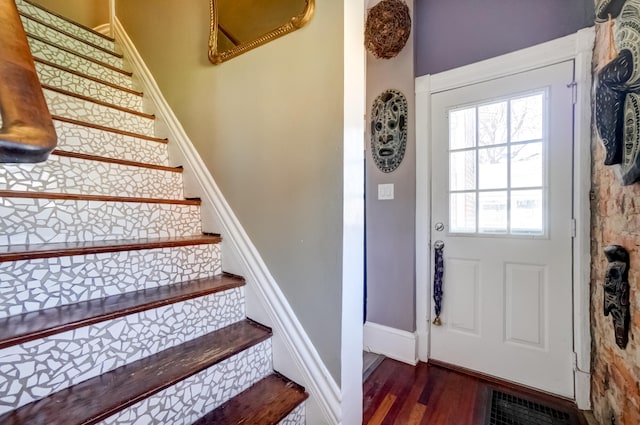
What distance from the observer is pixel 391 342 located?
6.12ft

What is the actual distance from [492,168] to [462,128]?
324 mm

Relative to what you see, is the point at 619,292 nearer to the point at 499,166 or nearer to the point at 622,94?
the point at 622,94

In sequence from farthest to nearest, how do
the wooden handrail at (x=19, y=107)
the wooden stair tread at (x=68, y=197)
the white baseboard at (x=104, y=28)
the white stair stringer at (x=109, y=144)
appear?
1. the white baseboard at (x=104, y=28)
2. the white stair stringer at (x=109, y=144)
3. the wooden stair tread at (x=68, y=197)
4. the wooden handrail at (x=19, y=107)

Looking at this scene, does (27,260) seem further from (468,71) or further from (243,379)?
(468,71)

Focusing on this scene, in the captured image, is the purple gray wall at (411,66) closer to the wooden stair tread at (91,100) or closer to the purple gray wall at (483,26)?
the purple gray wall at (483,26)

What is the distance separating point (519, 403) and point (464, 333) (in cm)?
40

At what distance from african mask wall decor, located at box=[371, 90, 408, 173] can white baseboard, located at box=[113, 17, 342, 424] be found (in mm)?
1167

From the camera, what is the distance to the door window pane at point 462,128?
1.70m

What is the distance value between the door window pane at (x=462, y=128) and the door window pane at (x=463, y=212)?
1.08ft

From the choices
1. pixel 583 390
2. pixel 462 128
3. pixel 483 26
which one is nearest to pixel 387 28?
pixel 483 26

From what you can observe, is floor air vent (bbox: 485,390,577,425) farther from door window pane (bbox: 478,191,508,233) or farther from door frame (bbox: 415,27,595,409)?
door window pane (bbox: 478,191,508,233)

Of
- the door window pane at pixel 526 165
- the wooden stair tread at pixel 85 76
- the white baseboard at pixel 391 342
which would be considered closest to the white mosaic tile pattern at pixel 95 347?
the white baseboard at pixel 391 342

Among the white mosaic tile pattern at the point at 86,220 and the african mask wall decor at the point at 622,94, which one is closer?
the african mask wall decor at the point at 622,94

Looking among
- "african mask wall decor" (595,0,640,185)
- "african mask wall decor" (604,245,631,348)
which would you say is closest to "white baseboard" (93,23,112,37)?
"african mask wall decor" (595,0,640,185)
